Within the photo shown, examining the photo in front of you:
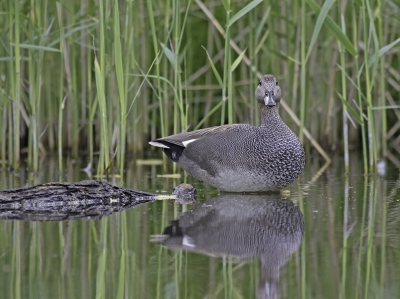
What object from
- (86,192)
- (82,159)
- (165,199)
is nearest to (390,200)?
(165,199)

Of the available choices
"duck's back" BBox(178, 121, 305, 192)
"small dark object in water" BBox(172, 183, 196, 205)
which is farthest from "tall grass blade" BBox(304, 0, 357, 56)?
"small dark object in water" BBox(172, 183, 196, 205)

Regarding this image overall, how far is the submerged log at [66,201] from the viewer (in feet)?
16.7

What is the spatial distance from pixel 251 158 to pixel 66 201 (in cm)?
146

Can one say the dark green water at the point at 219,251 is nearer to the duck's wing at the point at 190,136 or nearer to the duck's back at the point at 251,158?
the duck's back at the point at 251,158

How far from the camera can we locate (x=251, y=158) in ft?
19.7

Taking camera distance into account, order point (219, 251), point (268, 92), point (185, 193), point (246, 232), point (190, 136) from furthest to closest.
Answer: point (190, 136) → point (268, 92) → point (185, 193) → point (246, 232) → point (219, 251)

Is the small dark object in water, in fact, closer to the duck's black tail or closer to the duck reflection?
the duck reflection

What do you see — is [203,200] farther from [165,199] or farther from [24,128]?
[24,128]

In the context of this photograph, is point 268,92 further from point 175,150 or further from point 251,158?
point 175,150

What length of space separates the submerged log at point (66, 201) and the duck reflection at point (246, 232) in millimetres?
560

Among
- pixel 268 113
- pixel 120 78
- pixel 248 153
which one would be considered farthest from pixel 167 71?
pixel 248 153

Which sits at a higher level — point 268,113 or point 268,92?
point 268,92

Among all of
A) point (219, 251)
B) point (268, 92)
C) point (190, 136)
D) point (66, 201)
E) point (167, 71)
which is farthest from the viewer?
point (167, 71)

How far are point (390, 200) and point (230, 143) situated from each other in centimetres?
131
